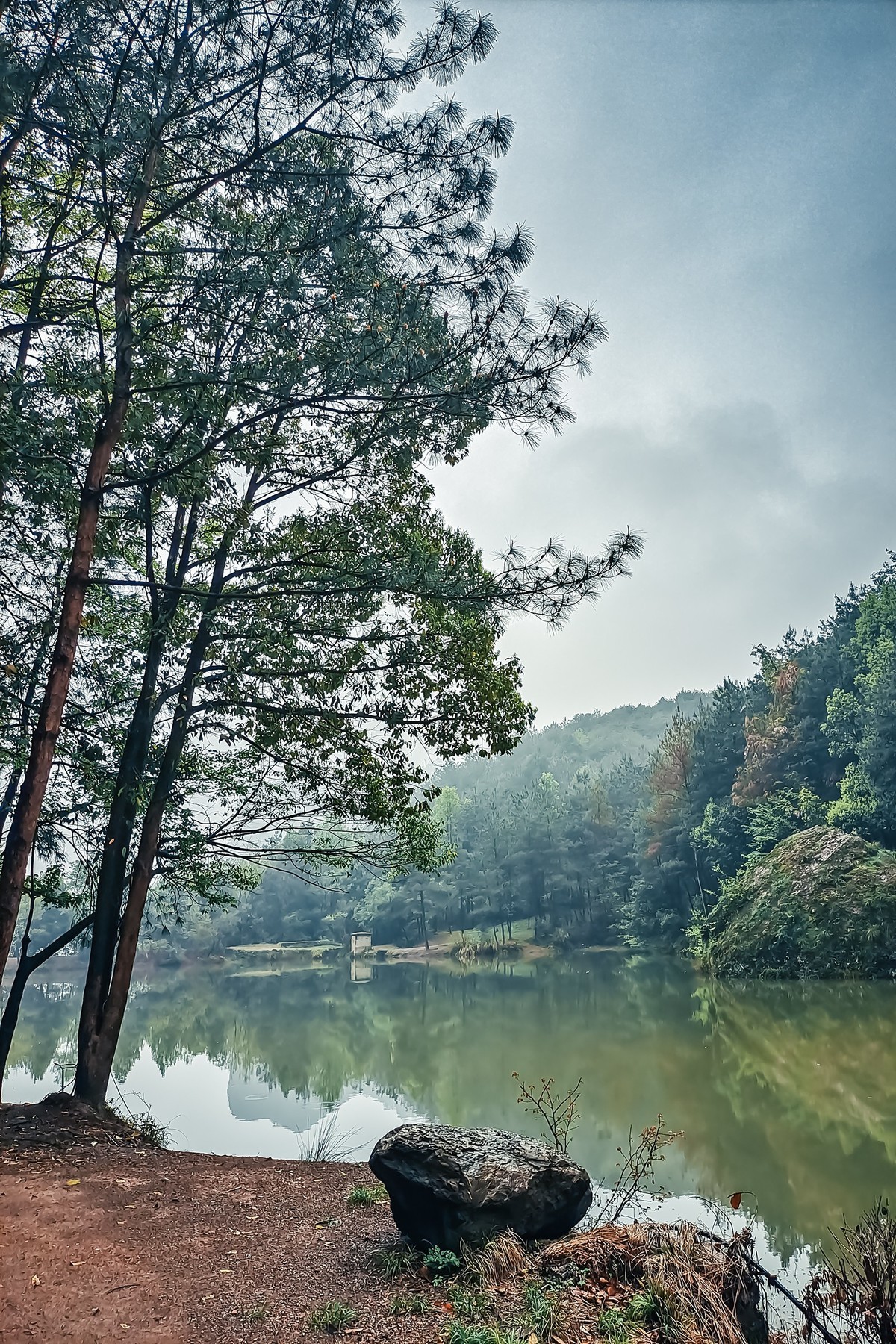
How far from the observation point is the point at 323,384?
5188 mm

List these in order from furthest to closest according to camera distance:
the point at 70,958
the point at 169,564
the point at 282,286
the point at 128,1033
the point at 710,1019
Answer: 1. the point at 70,958
2. the point at 128,1033
3. the point at 710,1019
4. the point at 169,564
5. the point at 282,286

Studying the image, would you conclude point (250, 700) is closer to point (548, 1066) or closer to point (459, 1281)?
point (459, 1281)

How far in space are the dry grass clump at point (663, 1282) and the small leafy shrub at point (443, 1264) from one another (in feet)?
1.43

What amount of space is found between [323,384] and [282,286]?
2.08ft

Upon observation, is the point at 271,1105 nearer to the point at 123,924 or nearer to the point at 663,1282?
the point at 123,924

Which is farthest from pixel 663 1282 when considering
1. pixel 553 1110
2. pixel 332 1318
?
pixel 553 1110

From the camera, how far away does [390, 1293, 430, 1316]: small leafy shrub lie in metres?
3.45

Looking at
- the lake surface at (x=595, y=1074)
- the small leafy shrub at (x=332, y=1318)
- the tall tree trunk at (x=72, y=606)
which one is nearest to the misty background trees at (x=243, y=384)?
the tall tree trunk at (x=72, y=606)

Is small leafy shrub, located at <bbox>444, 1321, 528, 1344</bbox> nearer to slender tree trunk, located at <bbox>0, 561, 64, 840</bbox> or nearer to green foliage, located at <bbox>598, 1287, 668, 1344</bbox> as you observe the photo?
green foliage, located at <bbox>598, 1287, 668, 1344</bbox>

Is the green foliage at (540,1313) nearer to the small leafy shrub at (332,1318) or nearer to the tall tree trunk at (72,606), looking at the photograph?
the small leafy shrub at (332,1318)

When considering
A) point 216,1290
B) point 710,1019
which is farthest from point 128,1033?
point 216,1290

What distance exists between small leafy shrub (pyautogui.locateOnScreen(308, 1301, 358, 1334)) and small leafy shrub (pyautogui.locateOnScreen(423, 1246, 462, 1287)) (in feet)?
1.82

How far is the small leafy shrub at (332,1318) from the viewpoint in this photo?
3338 mm

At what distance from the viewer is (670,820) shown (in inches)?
1558
